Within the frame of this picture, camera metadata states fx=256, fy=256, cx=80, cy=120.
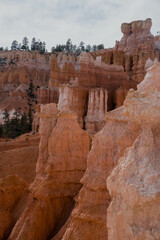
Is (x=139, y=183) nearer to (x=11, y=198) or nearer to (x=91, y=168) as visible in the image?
(x=91, y=168)

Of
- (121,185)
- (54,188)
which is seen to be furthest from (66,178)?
(121,185)

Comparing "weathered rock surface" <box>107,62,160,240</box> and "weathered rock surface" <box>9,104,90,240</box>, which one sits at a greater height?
"weathered rock surface" <box>107,62,160,240</box>

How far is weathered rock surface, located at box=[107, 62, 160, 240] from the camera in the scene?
1986 millimetres

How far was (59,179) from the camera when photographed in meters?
7.22

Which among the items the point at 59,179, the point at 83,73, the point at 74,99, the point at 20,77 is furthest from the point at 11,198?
the point at 20,77

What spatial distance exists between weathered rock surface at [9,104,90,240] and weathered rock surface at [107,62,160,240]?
4800 mm

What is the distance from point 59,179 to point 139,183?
537 centimetres

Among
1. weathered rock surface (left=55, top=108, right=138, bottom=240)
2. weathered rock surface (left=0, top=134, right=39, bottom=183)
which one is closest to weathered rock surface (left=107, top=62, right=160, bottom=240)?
weathered rock surface (left=55, top=108, right=138, bottom=240)

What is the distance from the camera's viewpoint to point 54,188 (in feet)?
23.5

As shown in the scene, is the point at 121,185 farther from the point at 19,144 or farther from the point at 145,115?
the point at 19,144

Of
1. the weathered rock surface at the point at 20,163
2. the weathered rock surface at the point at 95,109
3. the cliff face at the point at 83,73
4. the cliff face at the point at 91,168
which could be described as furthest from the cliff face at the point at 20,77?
the weathered rock surface at the point at 95,109

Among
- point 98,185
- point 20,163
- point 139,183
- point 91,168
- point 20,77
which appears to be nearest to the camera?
point 139,183

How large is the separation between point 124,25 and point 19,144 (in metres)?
28.3

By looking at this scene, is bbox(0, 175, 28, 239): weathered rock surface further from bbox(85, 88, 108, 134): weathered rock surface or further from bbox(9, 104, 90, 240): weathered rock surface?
bbox(85, 88, 108, 134): weathered rock surface
